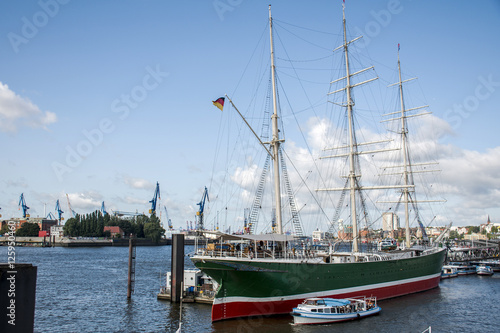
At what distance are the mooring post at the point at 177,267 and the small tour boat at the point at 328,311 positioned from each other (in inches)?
486

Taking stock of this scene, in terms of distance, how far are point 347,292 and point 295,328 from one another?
924 cm

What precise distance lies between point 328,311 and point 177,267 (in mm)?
14695

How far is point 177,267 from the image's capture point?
36.7m

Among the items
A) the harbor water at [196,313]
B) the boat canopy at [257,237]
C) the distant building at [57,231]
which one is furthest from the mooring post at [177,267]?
the distant building at [57,231]

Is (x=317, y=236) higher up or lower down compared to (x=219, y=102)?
lower down

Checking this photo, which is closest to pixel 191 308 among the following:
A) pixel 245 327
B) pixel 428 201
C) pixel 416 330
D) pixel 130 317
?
pixel 130 317

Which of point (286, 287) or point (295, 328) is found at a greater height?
point (286, 287)

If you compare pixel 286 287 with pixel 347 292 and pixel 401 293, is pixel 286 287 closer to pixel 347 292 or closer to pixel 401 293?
pixel 347 292

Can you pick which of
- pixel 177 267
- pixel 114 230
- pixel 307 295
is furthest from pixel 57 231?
pixel 307 295

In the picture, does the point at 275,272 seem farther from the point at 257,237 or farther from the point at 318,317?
the point at 318,317

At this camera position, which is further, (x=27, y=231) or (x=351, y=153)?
(x=27, y=231)

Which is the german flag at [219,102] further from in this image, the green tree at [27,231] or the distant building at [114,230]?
the green tree at [27,231]

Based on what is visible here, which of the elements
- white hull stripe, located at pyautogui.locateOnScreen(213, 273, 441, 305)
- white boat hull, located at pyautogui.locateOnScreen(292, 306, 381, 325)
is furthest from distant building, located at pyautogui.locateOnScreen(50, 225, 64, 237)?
white boat hull, located at pyautogui.locateOnScreen(292, 306, 381, 325)

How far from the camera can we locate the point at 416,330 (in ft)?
96.3
